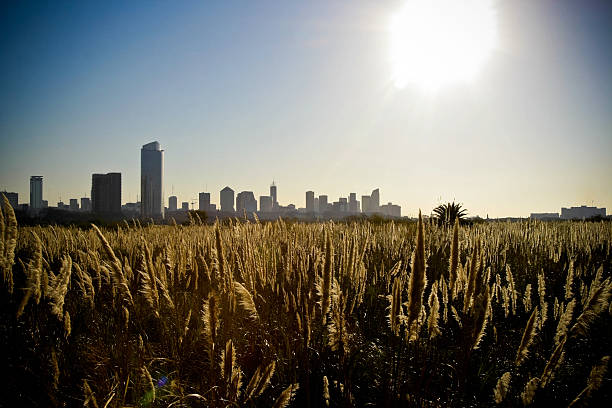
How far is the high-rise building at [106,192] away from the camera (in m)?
83.7

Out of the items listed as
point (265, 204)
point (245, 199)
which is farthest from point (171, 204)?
Answer: point (245, 199)

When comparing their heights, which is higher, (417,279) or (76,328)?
(417,279)

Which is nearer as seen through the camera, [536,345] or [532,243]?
[536,345]

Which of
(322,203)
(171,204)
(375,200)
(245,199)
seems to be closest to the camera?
(245,199)

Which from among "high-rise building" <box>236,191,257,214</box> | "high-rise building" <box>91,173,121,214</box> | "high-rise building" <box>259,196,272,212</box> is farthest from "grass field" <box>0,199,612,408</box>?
"high-rise building" <box>259,196,272,212</box>

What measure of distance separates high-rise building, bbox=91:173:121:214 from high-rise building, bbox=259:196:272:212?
47211mm

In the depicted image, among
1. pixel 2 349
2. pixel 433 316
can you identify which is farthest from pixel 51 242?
pixel 433 316

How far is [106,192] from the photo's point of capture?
85.5 meters

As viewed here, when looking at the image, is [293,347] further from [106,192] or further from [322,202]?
[322,202]

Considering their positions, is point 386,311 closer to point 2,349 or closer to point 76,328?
point 76,328

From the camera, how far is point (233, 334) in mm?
2250

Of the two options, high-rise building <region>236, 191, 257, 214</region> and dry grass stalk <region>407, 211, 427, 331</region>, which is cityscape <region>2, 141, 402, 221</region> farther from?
dry grass stalk <region>407, 211, 427, 331</region>

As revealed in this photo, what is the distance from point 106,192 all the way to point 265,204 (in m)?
52.5

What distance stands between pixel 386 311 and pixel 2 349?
293 cm
